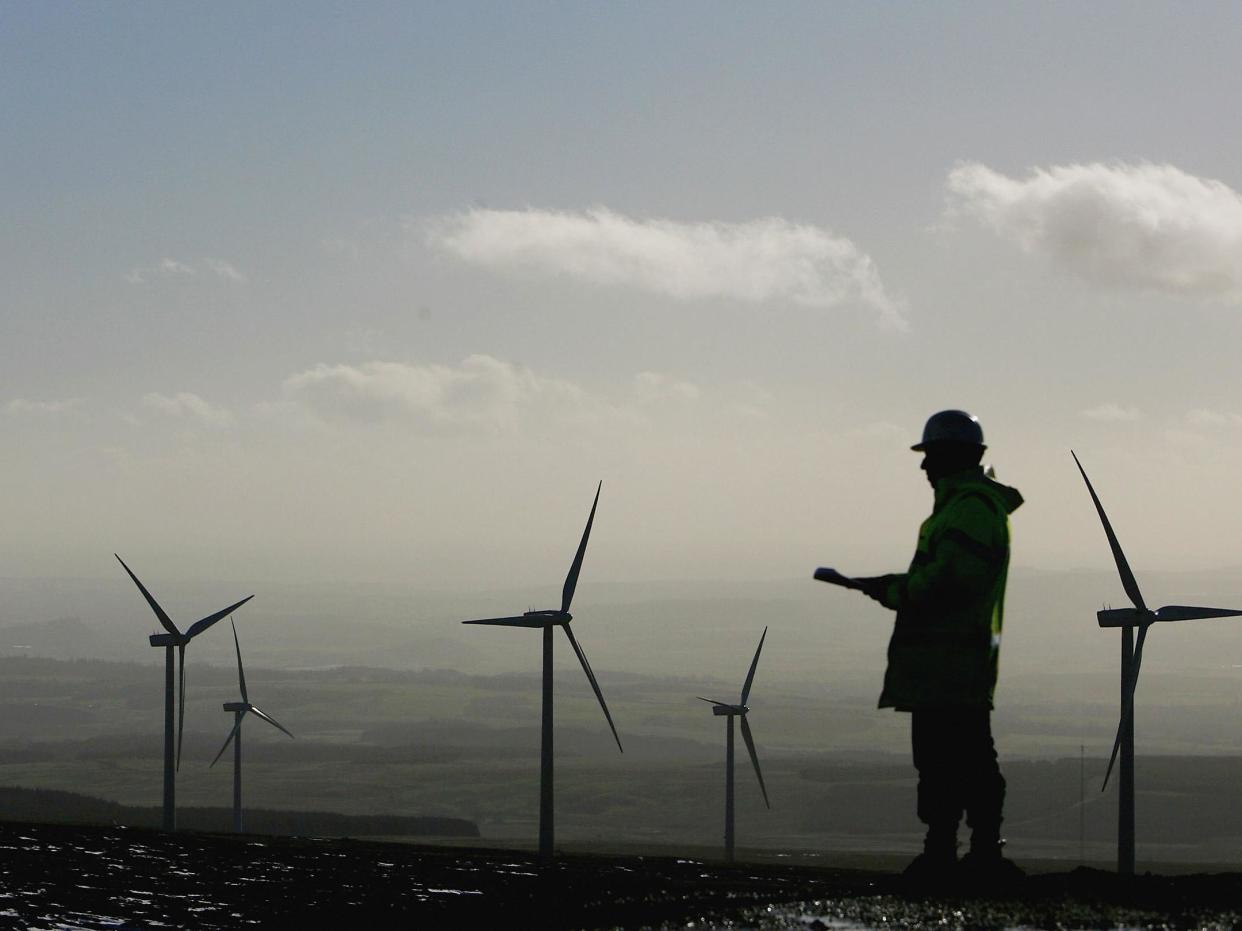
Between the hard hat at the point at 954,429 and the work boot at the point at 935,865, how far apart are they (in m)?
3.07

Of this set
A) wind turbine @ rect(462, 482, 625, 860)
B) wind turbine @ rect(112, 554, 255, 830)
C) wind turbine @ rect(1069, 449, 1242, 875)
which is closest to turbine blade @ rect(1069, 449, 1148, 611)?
wind turbine @ rect(1069, 449, 1242, 875)

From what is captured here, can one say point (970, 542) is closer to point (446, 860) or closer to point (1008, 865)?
point (1008, 865)

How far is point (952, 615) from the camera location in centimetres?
1260

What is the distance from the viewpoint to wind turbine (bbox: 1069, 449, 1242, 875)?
3847cm

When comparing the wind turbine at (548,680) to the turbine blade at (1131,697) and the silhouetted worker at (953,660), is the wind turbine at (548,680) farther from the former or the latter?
the silhouetted worker at (953,660)

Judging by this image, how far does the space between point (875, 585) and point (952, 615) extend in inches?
25.0

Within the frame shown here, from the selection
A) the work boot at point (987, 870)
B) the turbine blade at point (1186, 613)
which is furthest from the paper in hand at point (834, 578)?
the turbine blade at point (1186, 613)

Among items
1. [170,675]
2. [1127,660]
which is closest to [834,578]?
[1127,660]

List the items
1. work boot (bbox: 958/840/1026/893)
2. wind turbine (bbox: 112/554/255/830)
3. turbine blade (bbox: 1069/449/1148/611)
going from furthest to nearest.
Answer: wind turbine (bbox: 112/554/255/830)
turbine blade (bbox: 1069/449/1148/611)
work boot (bbox: 958/840/1026/893)

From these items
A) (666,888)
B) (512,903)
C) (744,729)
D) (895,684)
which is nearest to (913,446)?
(895,684)

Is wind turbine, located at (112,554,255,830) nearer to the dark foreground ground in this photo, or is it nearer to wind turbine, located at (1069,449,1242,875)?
wind turbine, located at (1069,449,1242,875)

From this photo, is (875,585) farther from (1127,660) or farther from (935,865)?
(1127,660)

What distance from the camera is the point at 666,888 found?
11.9 metres

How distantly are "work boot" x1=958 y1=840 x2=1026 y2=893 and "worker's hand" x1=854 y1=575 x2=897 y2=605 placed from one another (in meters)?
1.98
